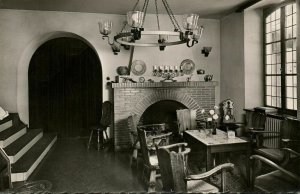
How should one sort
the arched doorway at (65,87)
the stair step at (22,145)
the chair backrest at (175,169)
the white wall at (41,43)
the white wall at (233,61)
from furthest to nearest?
1. the arched doorway at (65,87)
2. the white wall at (233,61)
3. the white wall at (41,43)
4. the stair step at (22,145)
5. the chair backrest at (175,169)

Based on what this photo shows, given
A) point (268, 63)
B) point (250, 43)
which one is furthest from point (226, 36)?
point (268, 63)

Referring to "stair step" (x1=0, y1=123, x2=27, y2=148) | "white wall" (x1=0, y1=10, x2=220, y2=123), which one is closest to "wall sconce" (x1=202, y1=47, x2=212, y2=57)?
"white wall" (x1=0, y1=10, x2=220, y2=123)

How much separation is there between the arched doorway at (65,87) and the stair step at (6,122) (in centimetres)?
129

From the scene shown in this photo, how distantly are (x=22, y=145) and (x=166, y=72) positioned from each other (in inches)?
142

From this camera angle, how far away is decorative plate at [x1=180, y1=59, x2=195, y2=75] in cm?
724

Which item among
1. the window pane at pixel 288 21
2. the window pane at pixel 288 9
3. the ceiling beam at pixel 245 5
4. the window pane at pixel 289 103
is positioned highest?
the ceiling beam at pixel 245 5

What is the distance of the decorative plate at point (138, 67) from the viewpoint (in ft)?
22.8

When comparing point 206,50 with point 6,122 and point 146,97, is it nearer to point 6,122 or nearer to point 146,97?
point 146,97

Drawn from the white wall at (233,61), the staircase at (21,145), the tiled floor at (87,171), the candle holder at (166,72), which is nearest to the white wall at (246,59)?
the white wall at (233,61)

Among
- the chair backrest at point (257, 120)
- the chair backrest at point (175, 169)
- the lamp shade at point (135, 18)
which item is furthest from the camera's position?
the chair backrest at point (257, 120)

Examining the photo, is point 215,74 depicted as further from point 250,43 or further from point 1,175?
point 1,175

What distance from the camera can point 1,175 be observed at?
394 cm

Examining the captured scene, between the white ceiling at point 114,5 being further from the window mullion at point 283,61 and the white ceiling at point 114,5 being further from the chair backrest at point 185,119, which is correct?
the chair backrest at point 185,119

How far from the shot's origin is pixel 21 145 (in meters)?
5.10
